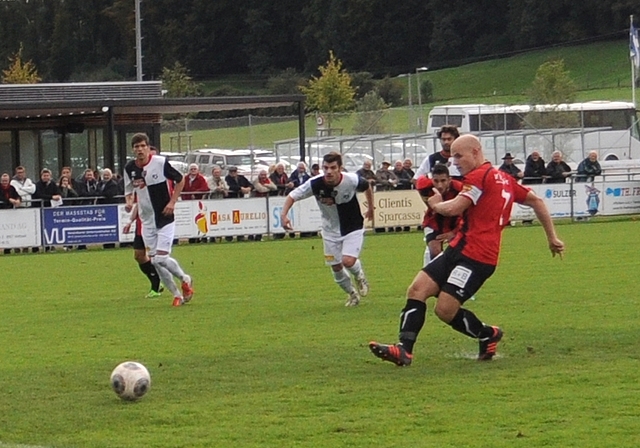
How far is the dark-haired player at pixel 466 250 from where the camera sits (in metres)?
10.2

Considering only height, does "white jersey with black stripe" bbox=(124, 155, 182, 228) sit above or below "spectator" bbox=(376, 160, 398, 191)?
below

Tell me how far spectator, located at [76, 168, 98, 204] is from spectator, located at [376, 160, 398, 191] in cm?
704

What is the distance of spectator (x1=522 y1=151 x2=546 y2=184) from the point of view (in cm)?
3522

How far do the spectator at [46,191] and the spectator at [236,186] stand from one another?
4.27m

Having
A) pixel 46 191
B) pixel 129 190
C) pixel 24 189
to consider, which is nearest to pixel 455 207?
pixel 129 190

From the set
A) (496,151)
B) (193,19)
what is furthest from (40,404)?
(193,19)

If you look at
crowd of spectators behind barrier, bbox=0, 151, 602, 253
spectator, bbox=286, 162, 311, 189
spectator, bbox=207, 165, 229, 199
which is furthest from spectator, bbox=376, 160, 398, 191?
spectator, bbox=207, 165, 229, 199

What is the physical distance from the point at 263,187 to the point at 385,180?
3373mm

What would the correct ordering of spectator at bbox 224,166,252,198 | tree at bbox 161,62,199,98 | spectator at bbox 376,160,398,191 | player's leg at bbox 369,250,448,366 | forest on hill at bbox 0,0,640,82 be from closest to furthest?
player's leg at bbox 369,250,448,366
spectator at bbox 224,166,252,198
spectator at bbox 376,160,398,191
tree at bbox 161,62,199,98
forest on hill at bbox 0,0,640,82

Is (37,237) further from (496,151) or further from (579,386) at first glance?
(579,386)

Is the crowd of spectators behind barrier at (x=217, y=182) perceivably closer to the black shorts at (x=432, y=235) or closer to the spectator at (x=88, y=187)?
the spectator at (x=88, y=187)

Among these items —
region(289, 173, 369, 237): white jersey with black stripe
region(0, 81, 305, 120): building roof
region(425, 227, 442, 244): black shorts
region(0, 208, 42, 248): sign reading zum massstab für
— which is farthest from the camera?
region(0, 81, 305, 120): building roof

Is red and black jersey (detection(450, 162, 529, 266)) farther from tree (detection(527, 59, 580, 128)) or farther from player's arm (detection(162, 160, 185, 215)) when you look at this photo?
tree (detection(527, 59, 580, 128))

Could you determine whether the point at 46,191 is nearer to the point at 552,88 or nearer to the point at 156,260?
the point at 156,260
